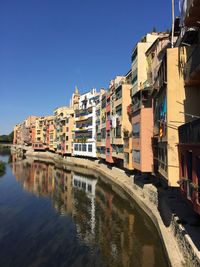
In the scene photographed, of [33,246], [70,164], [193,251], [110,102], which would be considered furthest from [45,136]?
[193,251]

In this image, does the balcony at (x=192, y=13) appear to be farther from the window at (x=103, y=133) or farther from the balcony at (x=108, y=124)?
the window at (x=103, y=133)

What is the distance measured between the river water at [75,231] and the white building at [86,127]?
28499 mm

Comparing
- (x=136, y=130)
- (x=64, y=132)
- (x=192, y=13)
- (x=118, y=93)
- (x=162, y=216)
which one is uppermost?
(x=118, y=93)

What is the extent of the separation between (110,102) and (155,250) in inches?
1589

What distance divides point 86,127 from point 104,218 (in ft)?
168

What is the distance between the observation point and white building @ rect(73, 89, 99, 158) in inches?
3017

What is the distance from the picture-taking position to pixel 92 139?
250 ft

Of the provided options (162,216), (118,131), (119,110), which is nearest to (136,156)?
(162,216)

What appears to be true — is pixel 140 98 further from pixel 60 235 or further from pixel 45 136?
pixel 45 136

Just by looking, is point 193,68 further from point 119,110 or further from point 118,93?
point 118,93

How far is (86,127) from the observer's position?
8162 cm

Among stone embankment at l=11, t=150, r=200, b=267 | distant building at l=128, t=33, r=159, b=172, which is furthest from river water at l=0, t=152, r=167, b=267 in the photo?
distant building at l=128, t=33, r=159, b=172

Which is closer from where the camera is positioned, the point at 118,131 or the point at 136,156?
the point at 136,156

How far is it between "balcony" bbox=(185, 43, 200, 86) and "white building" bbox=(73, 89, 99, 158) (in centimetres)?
5494
